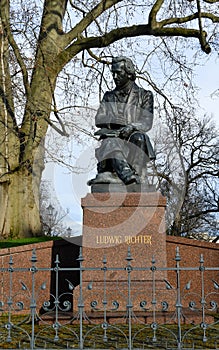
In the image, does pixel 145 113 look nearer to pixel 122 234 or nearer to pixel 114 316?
pixel 122 234

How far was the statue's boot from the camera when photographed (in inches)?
333

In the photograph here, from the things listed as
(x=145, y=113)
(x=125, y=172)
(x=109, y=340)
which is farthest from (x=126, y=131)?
(x=109, y=340)

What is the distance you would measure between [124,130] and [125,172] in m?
0.70

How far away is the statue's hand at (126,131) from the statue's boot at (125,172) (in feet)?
1.36

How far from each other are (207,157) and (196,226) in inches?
221

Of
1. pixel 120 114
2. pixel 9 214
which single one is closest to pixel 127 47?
pixel 9 214

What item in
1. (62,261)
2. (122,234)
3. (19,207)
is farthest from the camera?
(19,207)

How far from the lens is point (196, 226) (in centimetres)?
2964

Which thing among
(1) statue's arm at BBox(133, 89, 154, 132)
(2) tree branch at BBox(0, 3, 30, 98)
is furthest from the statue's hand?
(2) tree branch at BBox(0, 3, 30, 98)

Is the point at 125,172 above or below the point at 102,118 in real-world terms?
below

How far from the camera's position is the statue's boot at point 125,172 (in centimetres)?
847

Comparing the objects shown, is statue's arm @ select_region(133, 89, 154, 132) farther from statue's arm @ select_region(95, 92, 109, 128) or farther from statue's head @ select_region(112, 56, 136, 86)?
statue's arm @ select_region(95, 92, 109, 128)

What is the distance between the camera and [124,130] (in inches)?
348

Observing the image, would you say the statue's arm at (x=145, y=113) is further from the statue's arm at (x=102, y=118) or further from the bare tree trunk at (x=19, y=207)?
the bare tree trunk at (x=19, y=207)
